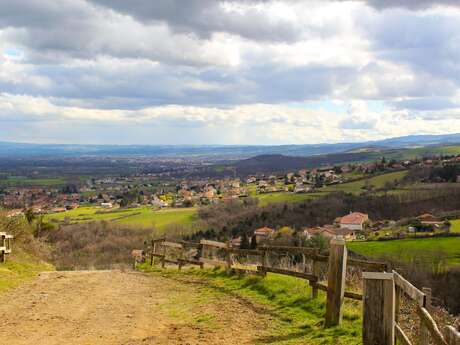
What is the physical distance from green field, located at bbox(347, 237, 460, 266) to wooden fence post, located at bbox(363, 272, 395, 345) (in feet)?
140

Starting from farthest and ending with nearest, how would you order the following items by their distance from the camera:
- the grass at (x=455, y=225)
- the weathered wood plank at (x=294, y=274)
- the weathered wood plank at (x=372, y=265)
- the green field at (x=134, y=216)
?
the green field at (x=134, y=216) → the grass at (x=455, y=225) → the weathered wood plank at (x=294, y=274) → the weathered wood plank at (x=372, y=265)

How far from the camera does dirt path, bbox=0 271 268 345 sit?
8.12 meters

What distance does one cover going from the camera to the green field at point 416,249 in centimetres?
4754

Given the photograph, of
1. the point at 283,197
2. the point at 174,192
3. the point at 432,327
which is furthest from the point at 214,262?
the point at 174,192

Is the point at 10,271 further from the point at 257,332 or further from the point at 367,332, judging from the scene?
the point at 367,332

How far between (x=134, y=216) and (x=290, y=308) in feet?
245

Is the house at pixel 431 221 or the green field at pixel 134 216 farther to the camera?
the green field at pixel 134 216

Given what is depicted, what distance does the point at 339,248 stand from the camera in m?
8.37

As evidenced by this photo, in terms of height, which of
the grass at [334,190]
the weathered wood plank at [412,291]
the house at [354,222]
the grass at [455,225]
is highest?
the weathered wood plank at [412,291]

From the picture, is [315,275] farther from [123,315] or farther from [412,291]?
[412,291]

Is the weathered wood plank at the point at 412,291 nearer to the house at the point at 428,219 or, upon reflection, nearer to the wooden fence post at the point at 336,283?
the wooden fence post at the point at 336,283

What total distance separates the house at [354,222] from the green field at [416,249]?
1266 cm

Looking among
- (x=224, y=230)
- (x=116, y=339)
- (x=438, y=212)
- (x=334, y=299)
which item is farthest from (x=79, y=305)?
(x=438, y=212)

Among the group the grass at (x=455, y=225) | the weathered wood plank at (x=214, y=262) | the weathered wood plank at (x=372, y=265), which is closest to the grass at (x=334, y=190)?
the grass at (x=455, y=225)
